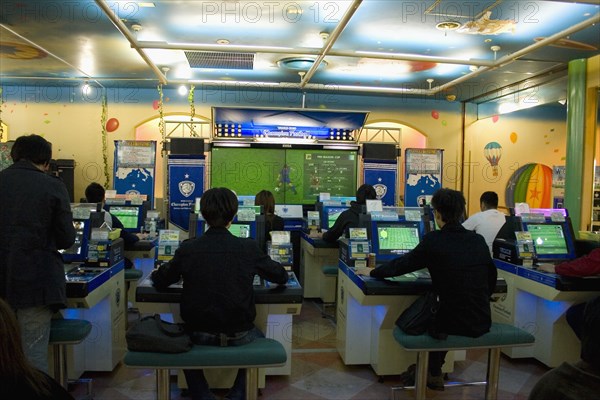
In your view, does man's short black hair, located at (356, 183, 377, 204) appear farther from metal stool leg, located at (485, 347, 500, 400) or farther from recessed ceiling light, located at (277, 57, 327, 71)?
recessed ceiling light, located at (277, 57, 327, 71)

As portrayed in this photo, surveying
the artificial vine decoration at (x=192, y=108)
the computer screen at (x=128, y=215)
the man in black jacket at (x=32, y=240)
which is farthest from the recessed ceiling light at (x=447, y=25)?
the artificial vine decoration at (x=192, y=108)

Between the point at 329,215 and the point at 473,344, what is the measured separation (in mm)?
Answer: 3497

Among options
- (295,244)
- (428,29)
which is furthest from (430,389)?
(428,29)

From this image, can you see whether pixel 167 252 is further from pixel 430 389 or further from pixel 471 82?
pixel 471 82

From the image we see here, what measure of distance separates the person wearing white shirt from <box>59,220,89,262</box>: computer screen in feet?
11.6

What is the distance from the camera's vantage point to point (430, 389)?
337cm

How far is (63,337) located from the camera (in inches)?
106

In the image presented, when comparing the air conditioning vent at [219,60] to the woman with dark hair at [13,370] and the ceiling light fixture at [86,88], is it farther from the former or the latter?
the woman with dark hair at [13,370]

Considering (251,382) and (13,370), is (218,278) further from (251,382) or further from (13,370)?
(13,370)

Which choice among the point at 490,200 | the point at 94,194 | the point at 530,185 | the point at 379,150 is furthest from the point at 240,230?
the point at 530,185

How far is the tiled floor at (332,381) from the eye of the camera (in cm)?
327

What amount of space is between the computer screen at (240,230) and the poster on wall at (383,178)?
545 cm

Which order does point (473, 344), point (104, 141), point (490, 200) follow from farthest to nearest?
point (104, 141)
point (490, 200)
point (473, 344)

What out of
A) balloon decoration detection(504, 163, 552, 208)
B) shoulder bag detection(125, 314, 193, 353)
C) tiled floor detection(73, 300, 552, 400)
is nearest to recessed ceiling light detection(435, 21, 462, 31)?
tiled floor detection(73, 300, 552, 400)
